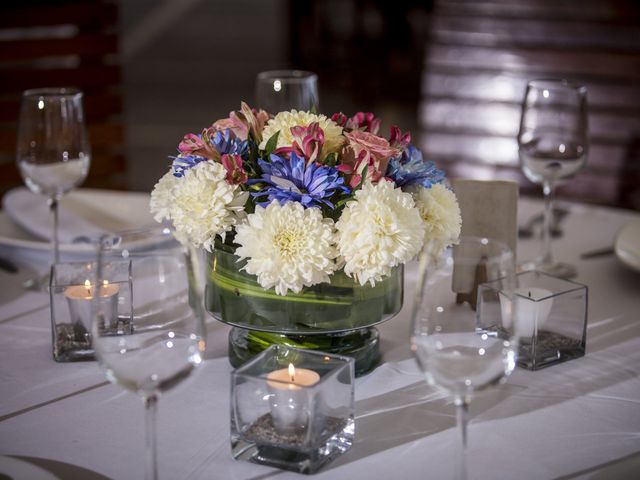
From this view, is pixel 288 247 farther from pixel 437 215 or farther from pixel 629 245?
pixel 629 245

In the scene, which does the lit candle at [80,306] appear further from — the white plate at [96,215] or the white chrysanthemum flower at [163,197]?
the white plate at [96,215]

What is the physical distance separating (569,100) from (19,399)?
0.97 metres

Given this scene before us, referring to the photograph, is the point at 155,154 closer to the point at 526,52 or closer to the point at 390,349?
the point at 526,52

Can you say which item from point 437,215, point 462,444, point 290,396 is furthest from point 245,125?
point 462,444

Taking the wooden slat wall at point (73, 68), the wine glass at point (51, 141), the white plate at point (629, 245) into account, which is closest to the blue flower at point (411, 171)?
the white plate at point (629, 245)

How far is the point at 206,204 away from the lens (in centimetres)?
103

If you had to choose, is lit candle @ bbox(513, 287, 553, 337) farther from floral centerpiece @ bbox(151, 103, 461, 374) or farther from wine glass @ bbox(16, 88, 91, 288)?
wine glass @ bbox(16, 88, 91, 288)

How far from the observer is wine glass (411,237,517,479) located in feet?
2.62

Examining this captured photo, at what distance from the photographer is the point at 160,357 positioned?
0.82 meters

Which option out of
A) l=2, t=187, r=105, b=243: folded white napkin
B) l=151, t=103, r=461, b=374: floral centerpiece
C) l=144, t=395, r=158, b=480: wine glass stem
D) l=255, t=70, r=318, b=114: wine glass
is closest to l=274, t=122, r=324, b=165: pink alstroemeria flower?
l=151, t=103, r=461, b=374: floral centerpiece

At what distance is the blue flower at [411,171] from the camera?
109cm

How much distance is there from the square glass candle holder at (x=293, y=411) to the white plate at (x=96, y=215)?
639 mm

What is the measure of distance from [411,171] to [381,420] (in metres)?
0.30

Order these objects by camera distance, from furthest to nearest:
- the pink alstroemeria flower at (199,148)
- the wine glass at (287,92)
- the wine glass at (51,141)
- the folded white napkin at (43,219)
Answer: the wine glass at (287,92)
the folded white napkin at (43,219)
the wine glass at (51,141)
the pink alstroemeria flower at (199,148)
